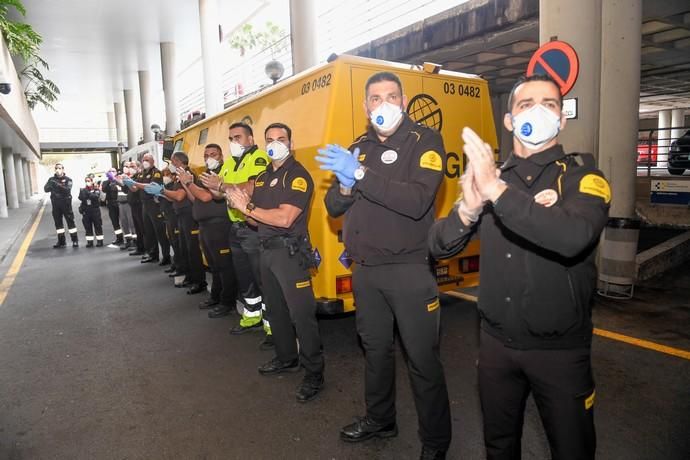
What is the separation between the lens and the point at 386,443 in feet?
9.88

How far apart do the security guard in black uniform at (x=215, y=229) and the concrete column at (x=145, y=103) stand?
2716cm

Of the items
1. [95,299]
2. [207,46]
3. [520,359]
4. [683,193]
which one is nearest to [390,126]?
[520,359]

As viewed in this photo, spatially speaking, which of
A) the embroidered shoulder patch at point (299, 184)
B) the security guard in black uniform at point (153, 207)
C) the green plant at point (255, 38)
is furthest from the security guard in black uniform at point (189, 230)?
the green plant at point (255, 38)

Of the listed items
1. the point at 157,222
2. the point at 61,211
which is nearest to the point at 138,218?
the point at 157,222

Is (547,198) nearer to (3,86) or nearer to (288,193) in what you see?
(288,193)

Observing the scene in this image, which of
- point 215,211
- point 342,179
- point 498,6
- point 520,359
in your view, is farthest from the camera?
point 498,6

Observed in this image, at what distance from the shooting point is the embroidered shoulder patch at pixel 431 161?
2547 millimetres

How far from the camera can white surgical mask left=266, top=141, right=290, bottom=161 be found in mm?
3771

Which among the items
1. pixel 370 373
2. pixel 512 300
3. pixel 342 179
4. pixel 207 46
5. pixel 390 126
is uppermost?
pixel 207 46

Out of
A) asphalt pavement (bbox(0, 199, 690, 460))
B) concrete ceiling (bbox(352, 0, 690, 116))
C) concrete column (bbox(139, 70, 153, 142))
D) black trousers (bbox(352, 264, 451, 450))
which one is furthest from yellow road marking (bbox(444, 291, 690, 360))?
concrete column (bbox(139, 70, 153, 142))

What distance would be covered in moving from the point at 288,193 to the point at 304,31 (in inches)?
424

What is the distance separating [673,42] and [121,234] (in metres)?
15.8

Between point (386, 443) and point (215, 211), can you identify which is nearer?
point (386, 443)

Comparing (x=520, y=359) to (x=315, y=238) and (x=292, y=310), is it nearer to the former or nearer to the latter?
(x=292, y=310)
